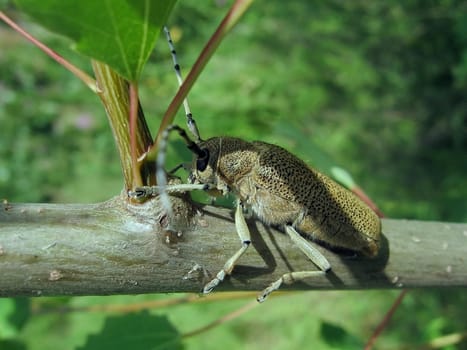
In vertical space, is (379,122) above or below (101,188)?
above

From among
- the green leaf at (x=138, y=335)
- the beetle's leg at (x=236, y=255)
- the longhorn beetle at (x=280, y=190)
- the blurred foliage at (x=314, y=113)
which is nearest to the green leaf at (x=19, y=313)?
the green leaf at (x=138, y=335)

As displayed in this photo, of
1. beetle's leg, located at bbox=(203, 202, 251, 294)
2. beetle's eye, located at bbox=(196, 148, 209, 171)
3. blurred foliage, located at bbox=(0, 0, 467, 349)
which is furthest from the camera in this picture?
blurred foliage, located at bbox=(0, 0, 467, 349)

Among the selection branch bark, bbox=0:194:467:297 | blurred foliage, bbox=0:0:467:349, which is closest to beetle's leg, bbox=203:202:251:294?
branch bark, bbox=0:194:467:297

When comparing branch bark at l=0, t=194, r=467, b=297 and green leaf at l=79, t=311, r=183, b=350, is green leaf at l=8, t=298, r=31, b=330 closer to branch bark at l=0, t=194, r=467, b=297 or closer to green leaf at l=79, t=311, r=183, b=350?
green leaf at l=79, t=311, r=183, b=350

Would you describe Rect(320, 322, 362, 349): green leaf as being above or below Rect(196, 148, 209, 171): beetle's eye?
below

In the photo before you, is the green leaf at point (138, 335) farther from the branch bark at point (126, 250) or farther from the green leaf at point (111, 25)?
the green leaf at point (111, 25)

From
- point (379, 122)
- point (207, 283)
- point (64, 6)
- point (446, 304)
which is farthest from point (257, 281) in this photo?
point (379, 122)

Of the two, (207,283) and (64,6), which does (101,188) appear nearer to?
(207,283)
